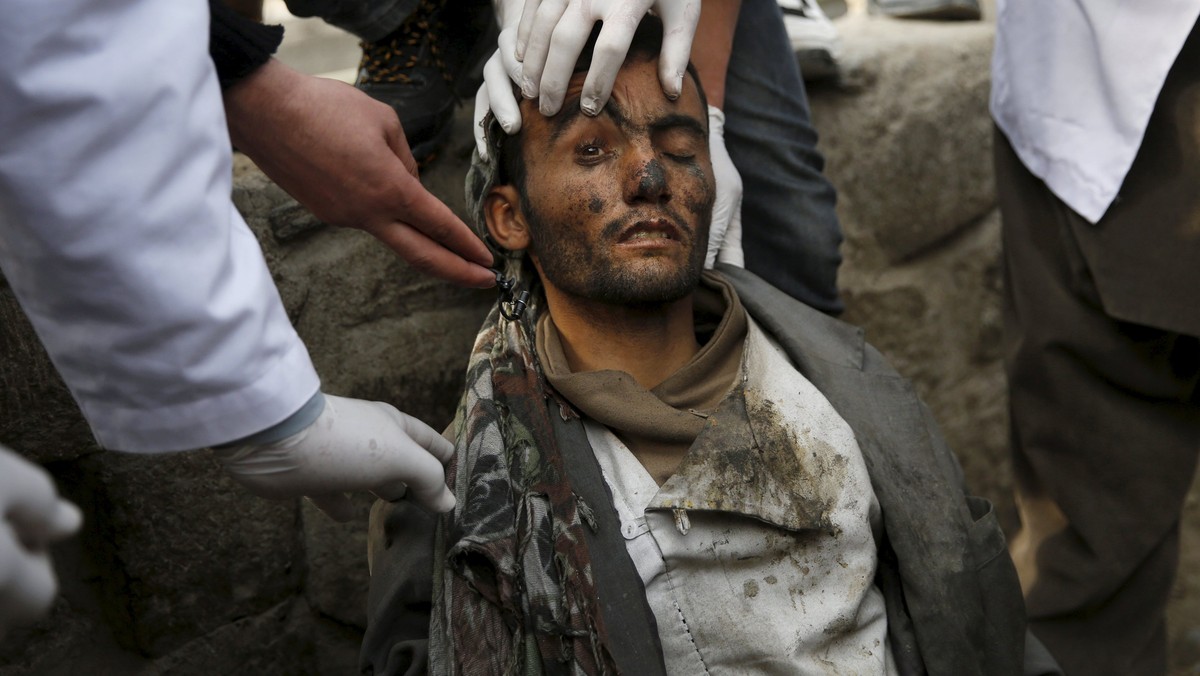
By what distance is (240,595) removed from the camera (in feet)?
5.88

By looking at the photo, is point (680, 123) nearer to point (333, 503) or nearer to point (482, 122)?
point (482, 122)

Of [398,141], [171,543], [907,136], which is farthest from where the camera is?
[907,136]

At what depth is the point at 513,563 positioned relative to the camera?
4.32 feet

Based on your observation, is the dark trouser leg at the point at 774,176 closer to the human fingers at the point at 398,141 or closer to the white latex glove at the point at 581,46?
the white latex glove at the point at 581,46

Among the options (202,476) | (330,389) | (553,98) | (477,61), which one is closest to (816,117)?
(477,61)

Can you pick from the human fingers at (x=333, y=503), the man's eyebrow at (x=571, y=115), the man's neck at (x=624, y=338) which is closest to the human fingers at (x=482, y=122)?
the man's eyebrow at (x=571, y=115)

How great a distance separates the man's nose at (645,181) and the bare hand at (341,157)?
26cm

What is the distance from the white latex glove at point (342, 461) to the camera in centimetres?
108

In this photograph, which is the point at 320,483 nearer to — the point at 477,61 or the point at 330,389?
the point at 330,389

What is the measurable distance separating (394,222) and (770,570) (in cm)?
62

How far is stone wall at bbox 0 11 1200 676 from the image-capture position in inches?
65.3

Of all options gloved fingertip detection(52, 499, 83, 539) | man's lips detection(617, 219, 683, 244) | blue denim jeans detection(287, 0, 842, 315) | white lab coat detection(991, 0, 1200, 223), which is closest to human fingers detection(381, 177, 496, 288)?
man's lips detection(617, 219, 683, 244)

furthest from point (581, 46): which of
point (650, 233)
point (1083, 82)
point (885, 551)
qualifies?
point (1083, 82)

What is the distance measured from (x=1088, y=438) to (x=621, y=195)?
3.41ft
